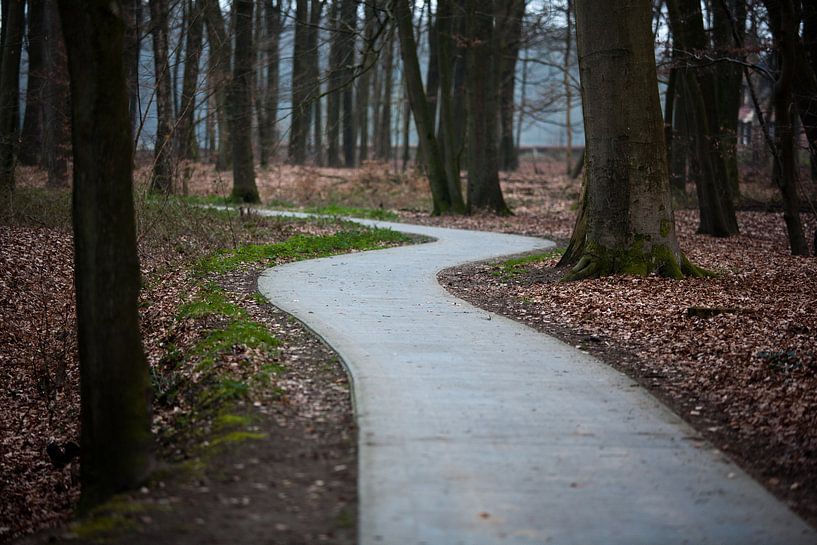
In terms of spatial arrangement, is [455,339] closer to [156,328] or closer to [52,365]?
[156,328]

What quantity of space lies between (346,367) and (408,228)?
1376cm

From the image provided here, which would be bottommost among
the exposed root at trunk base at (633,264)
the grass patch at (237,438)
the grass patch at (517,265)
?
the grass patch at (237,438)

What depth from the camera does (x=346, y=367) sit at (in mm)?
7453

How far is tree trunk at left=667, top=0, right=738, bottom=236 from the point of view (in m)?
18.5

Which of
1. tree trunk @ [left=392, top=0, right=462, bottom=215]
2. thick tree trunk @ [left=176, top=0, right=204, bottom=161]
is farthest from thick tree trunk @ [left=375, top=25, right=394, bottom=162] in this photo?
thick tree trunk @ [left=176, top=0, right=204, bottom=161]

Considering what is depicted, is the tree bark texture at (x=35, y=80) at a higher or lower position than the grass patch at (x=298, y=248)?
higher

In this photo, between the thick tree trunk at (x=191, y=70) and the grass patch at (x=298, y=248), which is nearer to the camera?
the grass patch at (x=298, y=248)

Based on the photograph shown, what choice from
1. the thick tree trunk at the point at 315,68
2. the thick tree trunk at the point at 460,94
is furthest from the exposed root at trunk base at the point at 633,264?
the thick tree trunk at the point at 460,94

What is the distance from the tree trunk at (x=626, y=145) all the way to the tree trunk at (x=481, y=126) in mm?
12339

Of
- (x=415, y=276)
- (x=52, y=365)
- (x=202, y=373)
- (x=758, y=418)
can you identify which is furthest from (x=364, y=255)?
(x=758, y=418)

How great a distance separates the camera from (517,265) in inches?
552

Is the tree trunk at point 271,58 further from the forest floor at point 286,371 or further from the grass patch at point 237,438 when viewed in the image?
the grass patch at point 237,438

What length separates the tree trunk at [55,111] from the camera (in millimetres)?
21422

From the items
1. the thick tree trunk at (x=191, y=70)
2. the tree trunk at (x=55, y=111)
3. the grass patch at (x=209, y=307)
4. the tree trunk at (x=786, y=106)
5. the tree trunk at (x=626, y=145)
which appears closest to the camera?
the grass patch at (x=209, y=307)
